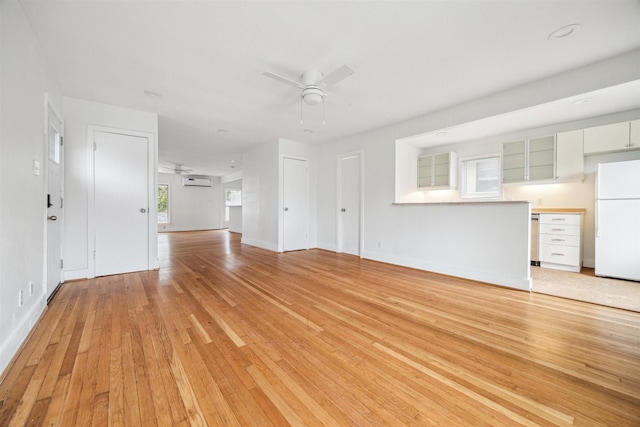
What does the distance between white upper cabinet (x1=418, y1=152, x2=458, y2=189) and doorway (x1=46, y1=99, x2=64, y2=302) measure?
5572mm

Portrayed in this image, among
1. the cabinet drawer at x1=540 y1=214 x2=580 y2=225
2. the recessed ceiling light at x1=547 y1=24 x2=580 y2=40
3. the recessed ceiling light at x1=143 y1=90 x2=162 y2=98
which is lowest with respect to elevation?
the cabinet drawer at x1=540 y1=214 x2=580 y2=225

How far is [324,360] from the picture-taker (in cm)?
164

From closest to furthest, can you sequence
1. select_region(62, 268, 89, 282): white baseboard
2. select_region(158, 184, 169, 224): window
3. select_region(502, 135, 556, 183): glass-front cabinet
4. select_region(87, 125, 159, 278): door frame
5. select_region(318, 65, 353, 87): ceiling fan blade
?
1. select_region(318, 65, 353, 87): ceiling fan blade
2. select_region(62, 268, 89, 282): white baseboard
3. select_region(87, 125, 159, 278): door frame
4. select_region(502, 135, 556, 183): glass-front cabinet
5. select_region(158, 184, 169, 224): window

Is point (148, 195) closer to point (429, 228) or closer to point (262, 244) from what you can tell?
point (262, 244)

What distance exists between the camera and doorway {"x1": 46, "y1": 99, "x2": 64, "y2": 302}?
2.71 metres

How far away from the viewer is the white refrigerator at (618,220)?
323cm

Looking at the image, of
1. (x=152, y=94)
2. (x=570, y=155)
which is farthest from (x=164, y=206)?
(x=570, y=155)

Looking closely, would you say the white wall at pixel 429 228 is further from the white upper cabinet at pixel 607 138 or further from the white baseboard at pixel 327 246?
the white upper cabinet at pixel 607 138

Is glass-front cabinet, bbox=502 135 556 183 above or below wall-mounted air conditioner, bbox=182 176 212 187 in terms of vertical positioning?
below

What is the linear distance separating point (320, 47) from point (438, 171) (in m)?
3.52

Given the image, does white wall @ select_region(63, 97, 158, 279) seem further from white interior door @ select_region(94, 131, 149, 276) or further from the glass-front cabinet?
the glass-front cabinet

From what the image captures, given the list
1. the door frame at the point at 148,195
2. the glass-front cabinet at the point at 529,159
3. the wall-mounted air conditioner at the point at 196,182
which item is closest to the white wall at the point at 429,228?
the glass-front cabinet at the point at 529,159

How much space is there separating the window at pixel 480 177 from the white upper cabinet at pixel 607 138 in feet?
3.85

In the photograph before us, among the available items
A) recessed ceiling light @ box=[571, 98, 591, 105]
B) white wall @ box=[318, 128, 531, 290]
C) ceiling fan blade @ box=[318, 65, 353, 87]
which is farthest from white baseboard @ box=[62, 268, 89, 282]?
recessed ceiling light @ box=[571, 98, 591, 105]
